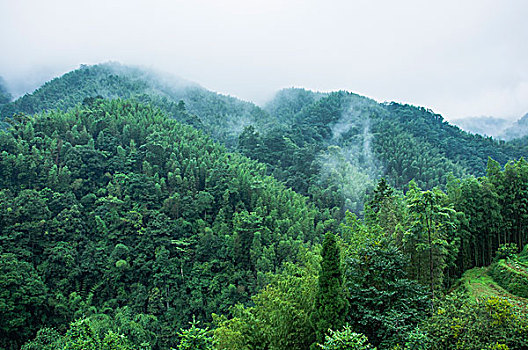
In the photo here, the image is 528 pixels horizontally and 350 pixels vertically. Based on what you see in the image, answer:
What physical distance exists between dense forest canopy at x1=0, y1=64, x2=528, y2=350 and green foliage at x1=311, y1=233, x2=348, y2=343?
48 millimetres

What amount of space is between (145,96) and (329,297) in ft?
169

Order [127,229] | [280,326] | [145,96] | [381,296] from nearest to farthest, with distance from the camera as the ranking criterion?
1. [381,296]
2. [280,326]
3. [127,229]
4. [145,96]

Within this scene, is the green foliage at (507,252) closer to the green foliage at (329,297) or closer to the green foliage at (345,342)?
the green foliage at (329,297)

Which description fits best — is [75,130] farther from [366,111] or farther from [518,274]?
[366,111]

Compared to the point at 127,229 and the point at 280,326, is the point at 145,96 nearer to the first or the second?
the point at 127,229

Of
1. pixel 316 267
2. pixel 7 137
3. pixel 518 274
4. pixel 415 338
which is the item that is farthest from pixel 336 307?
pixel 7 137

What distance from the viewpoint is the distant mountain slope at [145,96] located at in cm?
5103

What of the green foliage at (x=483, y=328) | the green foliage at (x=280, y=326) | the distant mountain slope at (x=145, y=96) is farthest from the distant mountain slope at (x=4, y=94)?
the green foliage at (x=483, y=328)

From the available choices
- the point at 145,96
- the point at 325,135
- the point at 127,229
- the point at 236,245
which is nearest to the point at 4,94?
the point at 145,96

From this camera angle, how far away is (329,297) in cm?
1024

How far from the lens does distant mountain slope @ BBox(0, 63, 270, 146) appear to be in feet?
167

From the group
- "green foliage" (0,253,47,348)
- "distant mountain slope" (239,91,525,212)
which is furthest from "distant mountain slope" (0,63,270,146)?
"green foliage" (0,253,47,348)

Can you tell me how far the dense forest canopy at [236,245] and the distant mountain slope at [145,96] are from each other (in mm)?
14373

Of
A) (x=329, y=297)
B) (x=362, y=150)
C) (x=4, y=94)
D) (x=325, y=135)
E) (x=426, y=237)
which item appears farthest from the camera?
(x=4, y=94)
